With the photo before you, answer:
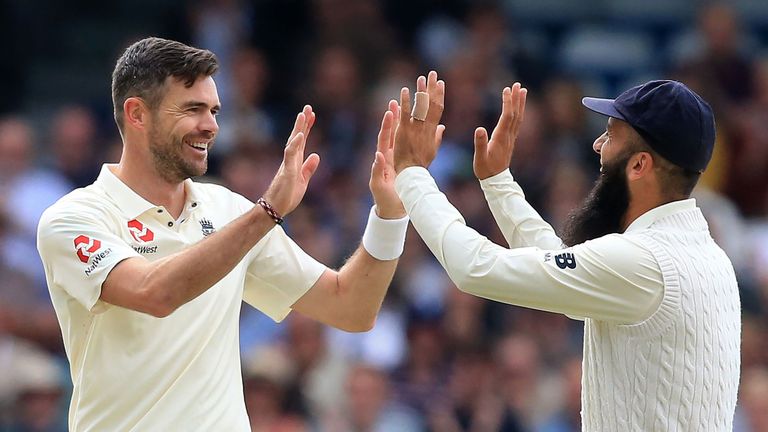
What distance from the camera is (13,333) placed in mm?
8484

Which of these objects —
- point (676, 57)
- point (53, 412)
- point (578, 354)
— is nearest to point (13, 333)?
point (53, 412)

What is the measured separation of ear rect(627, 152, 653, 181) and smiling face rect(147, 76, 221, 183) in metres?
1.37

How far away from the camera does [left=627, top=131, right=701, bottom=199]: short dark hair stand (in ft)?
14.3

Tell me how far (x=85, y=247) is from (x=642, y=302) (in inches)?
67.6

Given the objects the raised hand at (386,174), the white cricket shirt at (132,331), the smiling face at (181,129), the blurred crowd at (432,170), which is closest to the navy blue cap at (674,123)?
the raised hand at (386,174)

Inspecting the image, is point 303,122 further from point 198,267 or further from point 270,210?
point 198,267

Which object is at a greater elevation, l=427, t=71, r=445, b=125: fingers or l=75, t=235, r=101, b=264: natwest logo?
l=427, t=71, r=445, b=125: fingers

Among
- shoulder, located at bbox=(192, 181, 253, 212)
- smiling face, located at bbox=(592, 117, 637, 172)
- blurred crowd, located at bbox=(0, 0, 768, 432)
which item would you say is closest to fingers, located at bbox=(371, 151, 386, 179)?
shoulder, located at bbox=(192, 181, 253, 212)

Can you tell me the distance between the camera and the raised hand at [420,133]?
4508 mm

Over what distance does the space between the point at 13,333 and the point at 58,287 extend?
4.17 meters

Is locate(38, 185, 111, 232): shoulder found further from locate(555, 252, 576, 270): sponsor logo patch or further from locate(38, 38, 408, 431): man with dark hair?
locate(555, 252, 576, 270): sponsor logo patch

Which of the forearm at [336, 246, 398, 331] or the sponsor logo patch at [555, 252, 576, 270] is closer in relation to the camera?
the sponsor logo patch at [555, 252, 576, 270]

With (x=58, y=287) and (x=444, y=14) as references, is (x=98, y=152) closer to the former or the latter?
(x=444, y=14)

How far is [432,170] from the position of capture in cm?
986
